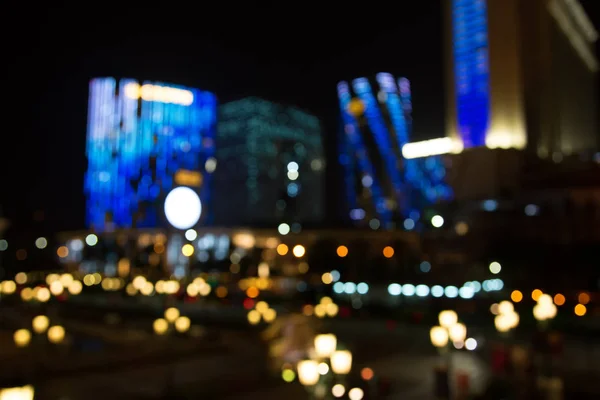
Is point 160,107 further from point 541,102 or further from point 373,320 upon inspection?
point 373,320

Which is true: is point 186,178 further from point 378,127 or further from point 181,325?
point 378,127

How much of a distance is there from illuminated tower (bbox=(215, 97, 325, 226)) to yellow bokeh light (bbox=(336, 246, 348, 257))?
1923 centimetres

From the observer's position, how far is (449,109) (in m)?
37.9

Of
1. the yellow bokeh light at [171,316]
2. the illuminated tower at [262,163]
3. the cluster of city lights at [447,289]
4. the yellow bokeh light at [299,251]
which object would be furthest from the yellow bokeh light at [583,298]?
the illuminated tower at [262,163]

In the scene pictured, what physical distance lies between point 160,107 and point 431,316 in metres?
43.9

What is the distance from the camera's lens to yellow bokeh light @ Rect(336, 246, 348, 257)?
29934 millimetres

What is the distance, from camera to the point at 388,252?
101 ft

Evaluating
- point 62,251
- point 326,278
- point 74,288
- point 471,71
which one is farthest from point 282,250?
point 62,251

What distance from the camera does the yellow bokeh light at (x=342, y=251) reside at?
29.9 metres

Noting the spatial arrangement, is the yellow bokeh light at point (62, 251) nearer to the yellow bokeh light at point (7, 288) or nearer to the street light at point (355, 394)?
the yellow bokeh light at point (7, 288)

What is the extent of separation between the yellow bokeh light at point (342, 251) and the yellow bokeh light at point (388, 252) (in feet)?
7.02

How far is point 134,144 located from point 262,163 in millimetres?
12437

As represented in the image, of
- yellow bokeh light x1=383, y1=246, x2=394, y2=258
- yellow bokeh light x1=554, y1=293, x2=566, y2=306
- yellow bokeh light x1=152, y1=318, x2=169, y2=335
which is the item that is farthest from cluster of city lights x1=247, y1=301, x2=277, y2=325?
yellow bokeh light x1=383, y1=246, x2=394, y2=258

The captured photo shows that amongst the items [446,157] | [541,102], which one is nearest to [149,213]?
[446,157]
